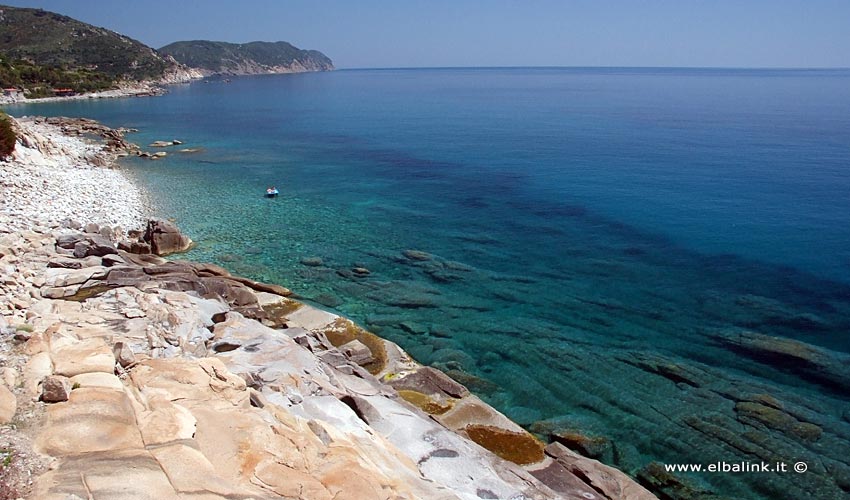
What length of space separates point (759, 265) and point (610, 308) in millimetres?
14012

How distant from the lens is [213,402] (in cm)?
1337

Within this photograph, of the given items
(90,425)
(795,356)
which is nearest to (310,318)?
(90,425)

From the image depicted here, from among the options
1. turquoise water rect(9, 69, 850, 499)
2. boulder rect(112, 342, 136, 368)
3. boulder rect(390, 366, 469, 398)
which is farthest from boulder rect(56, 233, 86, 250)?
boulder rect(390, 366, 469, 398)

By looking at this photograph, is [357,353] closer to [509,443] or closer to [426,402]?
[426,402]

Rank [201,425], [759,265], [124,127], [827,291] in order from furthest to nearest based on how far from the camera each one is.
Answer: [124,127] < [759,265] < [827,291] < [201,425]

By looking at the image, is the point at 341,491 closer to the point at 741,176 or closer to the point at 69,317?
the point at 69,317

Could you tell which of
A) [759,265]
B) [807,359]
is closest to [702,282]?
[759,265]

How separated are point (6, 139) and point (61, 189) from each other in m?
7.94

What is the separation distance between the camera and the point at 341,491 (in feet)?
36.6

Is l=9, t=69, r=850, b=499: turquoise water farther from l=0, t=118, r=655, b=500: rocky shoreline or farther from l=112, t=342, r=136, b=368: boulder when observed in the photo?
l=112, t=342, r=136, b=368: boulder

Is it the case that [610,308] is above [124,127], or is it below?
below

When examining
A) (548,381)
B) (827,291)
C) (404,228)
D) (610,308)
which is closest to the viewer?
(548,381)

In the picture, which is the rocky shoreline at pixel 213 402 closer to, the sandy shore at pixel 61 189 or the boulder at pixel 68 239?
the boulder at pixel 68 239

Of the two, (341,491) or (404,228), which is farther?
(404,228)
